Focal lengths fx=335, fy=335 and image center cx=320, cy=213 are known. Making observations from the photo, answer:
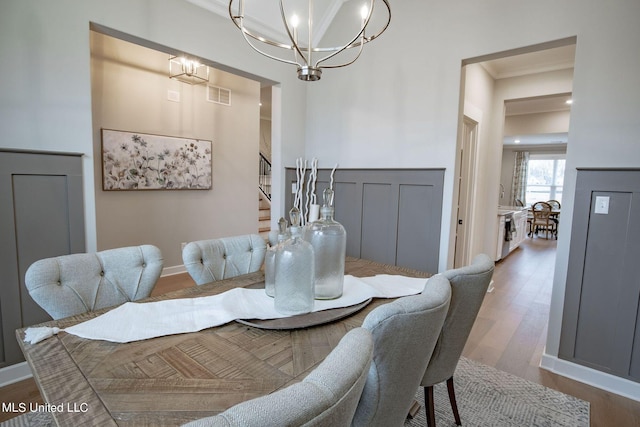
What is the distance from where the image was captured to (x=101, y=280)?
1524mm

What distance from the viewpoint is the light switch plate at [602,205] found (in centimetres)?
214

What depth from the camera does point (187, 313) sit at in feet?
4.34

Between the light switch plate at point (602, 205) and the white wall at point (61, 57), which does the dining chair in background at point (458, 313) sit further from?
the white wall at point (61, 57)

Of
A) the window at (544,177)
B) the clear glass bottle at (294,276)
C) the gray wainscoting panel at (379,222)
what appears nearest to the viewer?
the clear glass bottle at (294,276)

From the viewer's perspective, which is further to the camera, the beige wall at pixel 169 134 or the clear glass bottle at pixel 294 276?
the beige wall at pixel 169 134

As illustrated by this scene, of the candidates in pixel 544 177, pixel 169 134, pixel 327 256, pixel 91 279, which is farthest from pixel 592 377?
pixel 544 177

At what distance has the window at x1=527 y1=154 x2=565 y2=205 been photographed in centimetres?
1034

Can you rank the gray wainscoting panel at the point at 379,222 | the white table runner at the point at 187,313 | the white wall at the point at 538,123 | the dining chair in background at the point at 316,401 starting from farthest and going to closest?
1. the white wall at the point at 538,123
2. the gray wainscoting panel at the point at 379,222
3. the white table runner at the point at 187,313
4. the dining chair in background at the point at 316,401

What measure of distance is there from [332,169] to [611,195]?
2.25m

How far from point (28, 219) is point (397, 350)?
237cm

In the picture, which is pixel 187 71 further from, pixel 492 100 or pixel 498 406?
pixel 498 406

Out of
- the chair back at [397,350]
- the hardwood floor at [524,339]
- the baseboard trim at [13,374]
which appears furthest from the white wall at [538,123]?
the baseboard trim at [13,374]

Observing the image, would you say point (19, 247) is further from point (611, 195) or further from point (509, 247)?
point (509, 247)

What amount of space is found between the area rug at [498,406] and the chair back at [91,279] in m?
0.89
